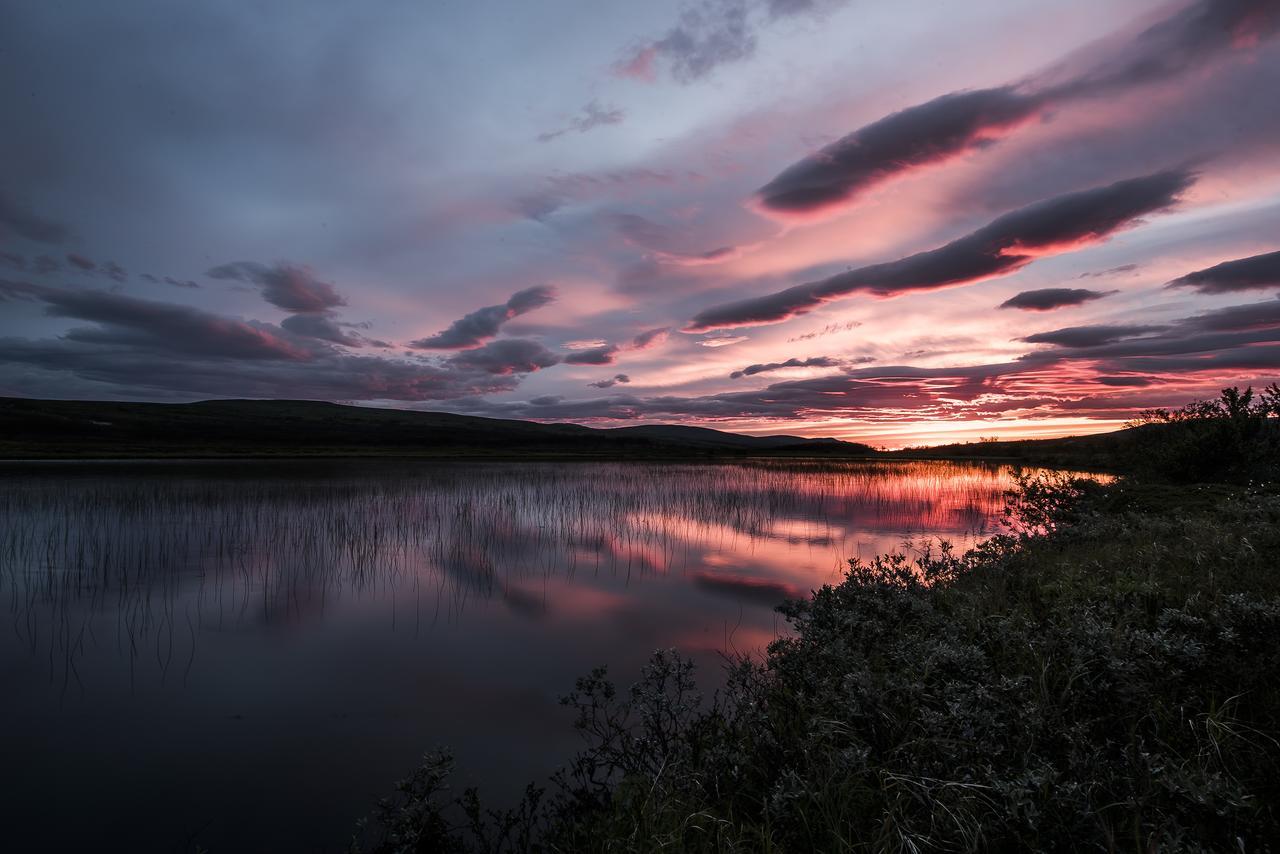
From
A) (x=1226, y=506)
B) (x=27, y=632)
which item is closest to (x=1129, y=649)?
(x=1226, y=506)

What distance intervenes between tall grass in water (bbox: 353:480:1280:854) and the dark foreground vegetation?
0.07ft

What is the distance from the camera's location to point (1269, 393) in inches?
771

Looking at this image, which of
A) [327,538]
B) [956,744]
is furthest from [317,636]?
[956,744]

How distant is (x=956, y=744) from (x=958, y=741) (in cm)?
3

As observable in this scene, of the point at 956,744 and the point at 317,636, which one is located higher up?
the point at 956,744

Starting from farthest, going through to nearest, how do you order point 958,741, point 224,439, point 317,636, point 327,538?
point 224,439 < point 327,538 < point 317,636 < point 958,741

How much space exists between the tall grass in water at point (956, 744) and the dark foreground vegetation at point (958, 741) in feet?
0.07

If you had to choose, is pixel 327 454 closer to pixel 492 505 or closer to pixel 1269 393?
pixel 492 505

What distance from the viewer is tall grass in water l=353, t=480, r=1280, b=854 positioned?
325 cm

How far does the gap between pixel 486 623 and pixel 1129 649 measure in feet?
29.9

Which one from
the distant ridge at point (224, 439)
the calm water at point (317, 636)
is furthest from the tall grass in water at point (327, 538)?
the distant ridge at point (224, 439)

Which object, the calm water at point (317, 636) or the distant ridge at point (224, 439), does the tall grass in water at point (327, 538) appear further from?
the distant ridge at point (224, 439)

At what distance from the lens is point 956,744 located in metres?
3.90

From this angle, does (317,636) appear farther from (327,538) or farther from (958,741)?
(958,741)
